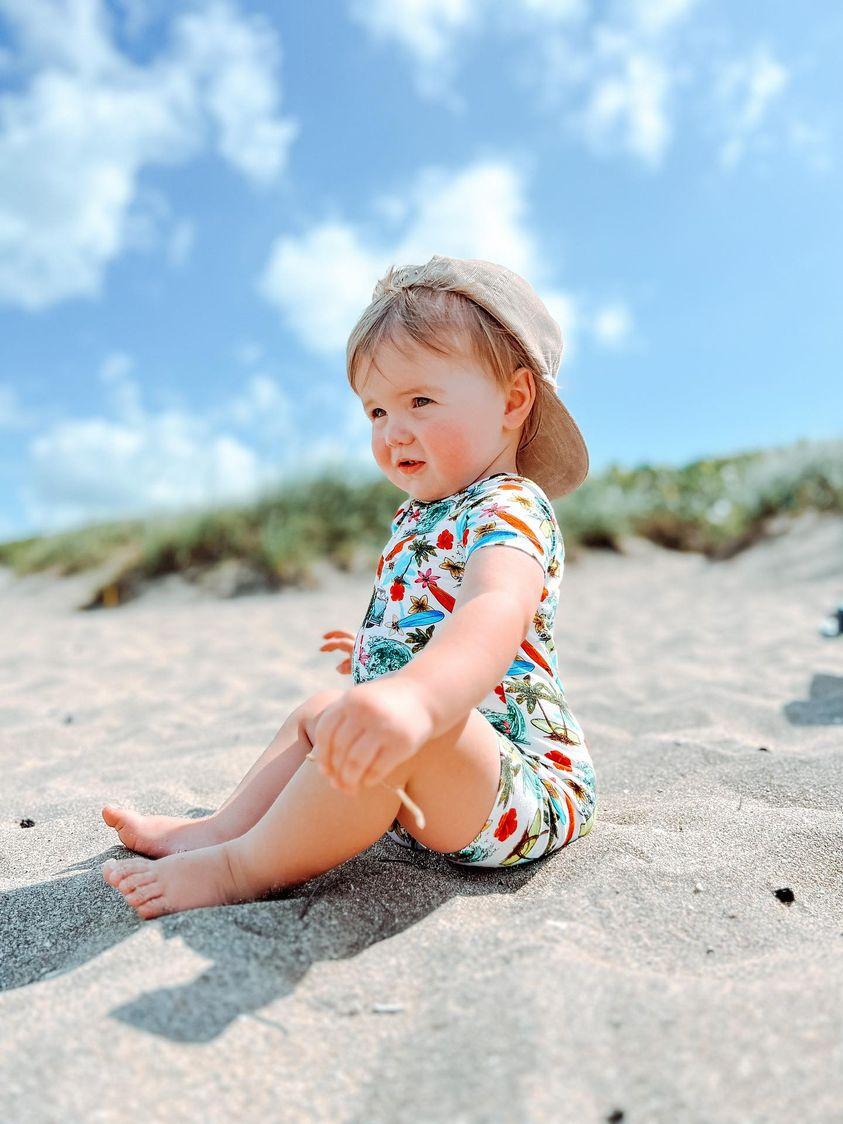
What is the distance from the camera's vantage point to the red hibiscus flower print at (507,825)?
1.71 meters

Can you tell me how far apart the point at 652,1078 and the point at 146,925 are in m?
0.84

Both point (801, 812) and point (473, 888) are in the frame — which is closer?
point (473, 888)

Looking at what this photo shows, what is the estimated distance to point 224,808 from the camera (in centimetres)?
190

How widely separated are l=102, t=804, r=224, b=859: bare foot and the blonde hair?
3.36ft

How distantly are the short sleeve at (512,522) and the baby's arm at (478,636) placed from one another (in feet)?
0.12

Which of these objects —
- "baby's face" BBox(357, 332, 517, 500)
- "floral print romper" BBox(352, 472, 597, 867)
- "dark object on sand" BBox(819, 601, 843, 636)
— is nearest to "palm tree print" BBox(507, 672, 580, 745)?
"floral print romper" BBox(352, 472, 597, 867)

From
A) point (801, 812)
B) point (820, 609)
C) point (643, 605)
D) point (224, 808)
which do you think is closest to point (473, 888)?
point (224, 808)

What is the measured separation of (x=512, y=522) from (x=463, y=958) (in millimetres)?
763

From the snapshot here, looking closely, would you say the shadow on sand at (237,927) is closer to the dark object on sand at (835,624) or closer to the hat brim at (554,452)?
the hat brim at (554,452)

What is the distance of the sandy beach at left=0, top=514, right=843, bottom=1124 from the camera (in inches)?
42.8

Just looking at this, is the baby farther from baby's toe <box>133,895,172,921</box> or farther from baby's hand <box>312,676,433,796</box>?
baby's hand <box>312,676,433,796</box>

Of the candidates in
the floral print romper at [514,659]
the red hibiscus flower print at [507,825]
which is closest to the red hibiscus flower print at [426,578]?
the floral print romper at [514,659]

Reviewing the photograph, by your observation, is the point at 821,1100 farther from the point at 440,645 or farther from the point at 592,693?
the point at 592,693

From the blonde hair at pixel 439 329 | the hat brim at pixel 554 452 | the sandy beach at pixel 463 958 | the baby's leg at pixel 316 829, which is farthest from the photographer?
the hat brim at pixel 554 452
